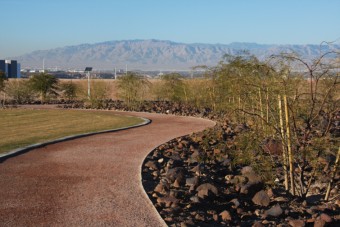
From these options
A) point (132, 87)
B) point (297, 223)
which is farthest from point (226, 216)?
point (132, 87)

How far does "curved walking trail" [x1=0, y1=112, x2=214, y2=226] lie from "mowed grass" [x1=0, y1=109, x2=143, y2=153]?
1696mm

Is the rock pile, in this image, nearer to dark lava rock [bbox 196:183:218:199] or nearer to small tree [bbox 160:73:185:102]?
dark lava rock [bbox 196:183:218:199]

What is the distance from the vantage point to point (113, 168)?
36.5 ft

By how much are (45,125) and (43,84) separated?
1545 cm

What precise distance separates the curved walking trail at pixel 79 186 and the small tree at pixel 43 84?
812 inches

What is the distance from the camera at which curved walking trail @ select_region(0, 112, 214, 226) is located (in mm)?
7594

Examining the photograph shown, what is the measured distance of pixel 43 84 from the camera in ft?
114

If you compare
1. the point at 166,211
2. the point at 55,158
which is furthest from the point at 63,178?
the point at 166,211

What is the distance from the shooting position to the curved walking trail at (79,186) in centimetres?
759

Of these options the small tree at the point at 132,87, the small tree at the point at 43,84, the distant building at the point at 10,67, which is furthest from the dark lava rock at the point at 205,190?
the distant building at the point at 10,67

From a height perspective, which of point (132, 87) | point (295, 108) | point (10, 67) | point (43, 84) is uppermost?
point (295, 108)

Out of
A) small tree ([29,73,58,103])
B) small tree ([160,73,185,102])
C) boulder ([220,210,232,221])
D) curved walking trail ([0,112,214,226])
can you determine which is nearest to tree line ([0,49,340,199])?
boulder ([220,210,232,221])

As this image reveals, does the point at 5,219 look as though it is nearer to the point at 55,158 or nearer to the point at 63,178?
the point at 63,178

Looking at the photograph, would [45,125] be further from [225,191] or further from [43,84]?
[43,84]
